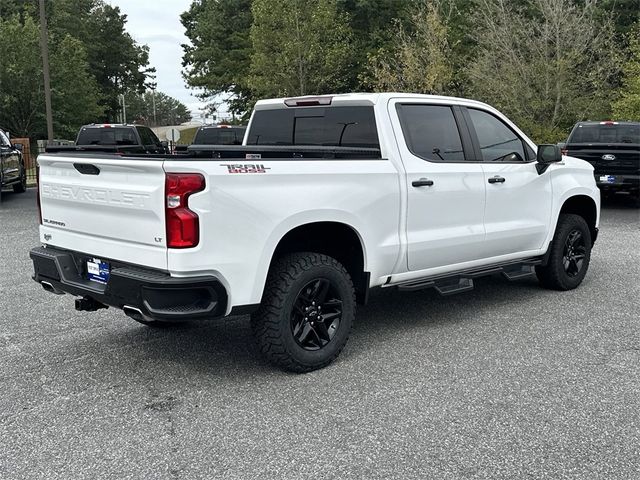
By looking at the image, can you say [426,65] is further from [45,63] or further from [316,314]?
[316,314]

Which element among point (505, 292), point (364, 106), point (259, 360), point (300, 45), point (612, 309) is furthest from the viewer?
point (300, 45)

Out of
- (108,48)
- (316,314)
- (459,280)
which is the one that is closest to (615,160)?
(459,280)

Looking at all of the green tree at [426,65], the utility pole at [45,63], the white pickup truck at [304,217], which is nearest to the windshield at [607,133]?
the white pickup truck at [304,217]

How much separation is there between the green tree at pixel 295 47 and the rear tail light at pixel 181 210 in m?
30.4

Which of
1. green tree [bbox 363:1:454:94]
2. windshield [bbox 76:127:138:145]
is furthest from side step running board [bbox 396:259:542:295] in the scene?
green tree [bbox 363:1:454:94]

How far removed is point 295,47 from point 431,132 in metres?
29.0

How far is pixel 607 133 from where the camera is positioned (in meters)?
14.0

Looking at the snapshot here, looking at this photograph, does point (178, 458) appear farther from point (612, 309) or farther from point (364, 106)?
point (612, 309)

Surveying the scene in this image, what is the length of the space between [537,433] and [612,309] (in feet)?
9.66

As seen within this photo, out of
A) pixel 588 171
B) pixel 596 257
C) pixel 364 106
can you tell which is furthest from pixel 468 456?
pixel 596 257

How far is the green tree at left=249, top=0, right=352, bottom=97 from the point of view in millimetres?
33125

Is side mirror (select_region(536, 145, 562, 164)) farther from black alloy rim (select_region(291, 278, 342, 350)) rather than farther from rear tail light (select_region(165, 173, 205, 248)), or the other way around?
rear tail light (select_region(165, 173, 205, 248))

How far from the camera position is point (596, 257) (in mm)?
8672

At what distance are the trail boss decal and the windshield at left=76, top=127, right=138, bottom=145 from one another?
44.3ft
